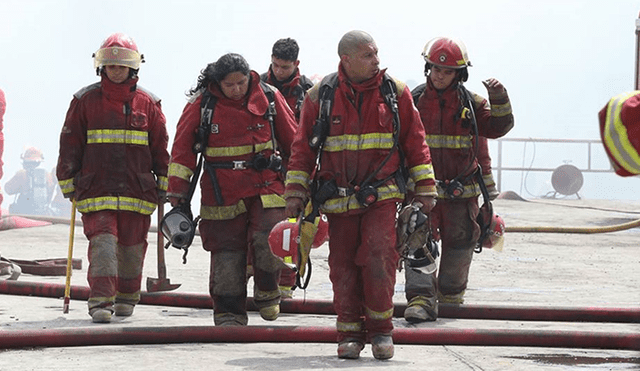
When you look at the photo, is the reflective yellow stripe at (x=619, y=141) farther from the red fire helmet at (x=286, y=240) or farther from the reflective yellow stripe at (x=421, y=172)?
the red fire helmet at (x=286, y=240)

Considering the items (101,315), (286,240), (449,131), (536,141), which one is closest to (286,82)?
(449,131)

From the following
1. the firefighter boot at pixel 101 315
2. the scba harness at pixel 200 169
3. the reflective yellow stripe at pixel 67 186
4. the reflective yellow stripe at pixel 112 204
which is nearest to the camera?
the scba harness at pixel 200 169

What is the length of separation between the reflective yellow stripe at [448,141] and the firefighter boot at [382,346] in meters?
2.12

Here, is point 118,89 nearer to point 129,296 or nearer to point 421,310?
point 129,296

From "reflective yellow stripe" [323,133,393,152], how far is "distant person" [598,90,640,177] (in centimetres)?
257

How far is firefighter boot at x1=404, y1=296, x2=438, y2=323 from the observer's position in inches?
299

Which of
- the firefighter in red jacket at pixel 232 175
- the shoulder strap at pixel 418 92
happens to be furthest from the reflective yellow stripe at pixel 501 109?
the firefighter in red jacket at pixel 232 175

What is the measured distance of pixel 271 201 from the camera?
723 centimetres

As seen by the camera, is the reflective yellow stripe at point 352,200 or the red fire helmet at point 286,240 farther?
the red fire helmet at point 286,240

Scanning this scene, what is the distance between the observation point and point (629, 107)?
3.65m

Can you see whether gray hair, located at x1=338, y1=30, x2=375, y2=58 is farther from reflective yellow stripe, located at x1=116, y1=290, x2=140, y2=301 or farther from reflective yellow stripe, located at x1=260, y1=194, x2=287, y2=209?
reflective yellow stripe, located at x1=116, y1=290, x2=140, y2=301

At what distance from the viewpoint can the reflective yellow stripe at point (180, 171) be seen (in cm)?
715

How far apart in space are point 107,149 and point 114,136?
9cm

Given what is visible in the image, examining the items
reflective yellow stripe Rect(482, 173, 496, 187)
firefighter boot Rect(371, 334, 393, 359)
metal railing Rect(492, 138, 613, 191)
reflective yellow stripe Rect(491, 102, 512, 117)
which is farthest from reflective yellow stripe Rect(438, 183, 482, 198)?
metal railing Rect(492, 138, 613, 191)
